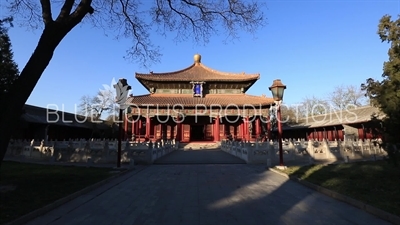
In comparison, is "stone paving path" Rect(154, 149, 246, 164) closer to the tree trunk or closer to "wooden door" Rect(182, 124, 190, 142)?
the tree trunk

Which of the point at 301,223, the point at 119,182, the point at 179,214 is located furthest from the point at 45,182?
the point at 301,223

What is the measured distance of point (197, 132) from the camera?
3222 cm

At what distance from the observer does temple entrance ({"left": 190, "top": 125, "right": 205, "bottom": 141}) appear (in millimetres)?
31598

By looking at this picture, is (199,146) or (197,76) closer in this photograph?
(199,146)

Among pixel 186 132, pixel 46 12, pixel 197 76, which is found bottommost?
pixel 186 132

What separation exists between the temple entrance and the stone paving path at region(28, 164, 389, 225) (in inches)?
942

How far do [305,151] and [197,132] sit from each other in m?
18.3

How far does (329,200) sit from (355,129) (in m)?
24.7

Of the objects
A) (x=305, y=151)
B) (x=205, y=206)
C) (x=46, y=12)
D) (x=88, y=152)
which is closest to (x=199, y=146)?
(x=305, y=151)

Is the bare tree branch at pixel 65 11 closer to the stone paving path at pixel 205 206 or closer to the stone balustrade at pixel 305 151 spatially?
the stone paving path at pixel 205 206

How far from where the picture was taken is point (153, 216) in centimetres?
450

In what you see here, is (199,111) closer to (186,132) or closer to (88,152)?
(186,132)

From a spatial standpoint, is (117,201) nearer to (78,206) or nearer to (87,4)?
(78,206)

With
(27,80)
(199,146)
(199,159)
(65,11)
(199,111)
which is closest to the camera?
(27,80)
